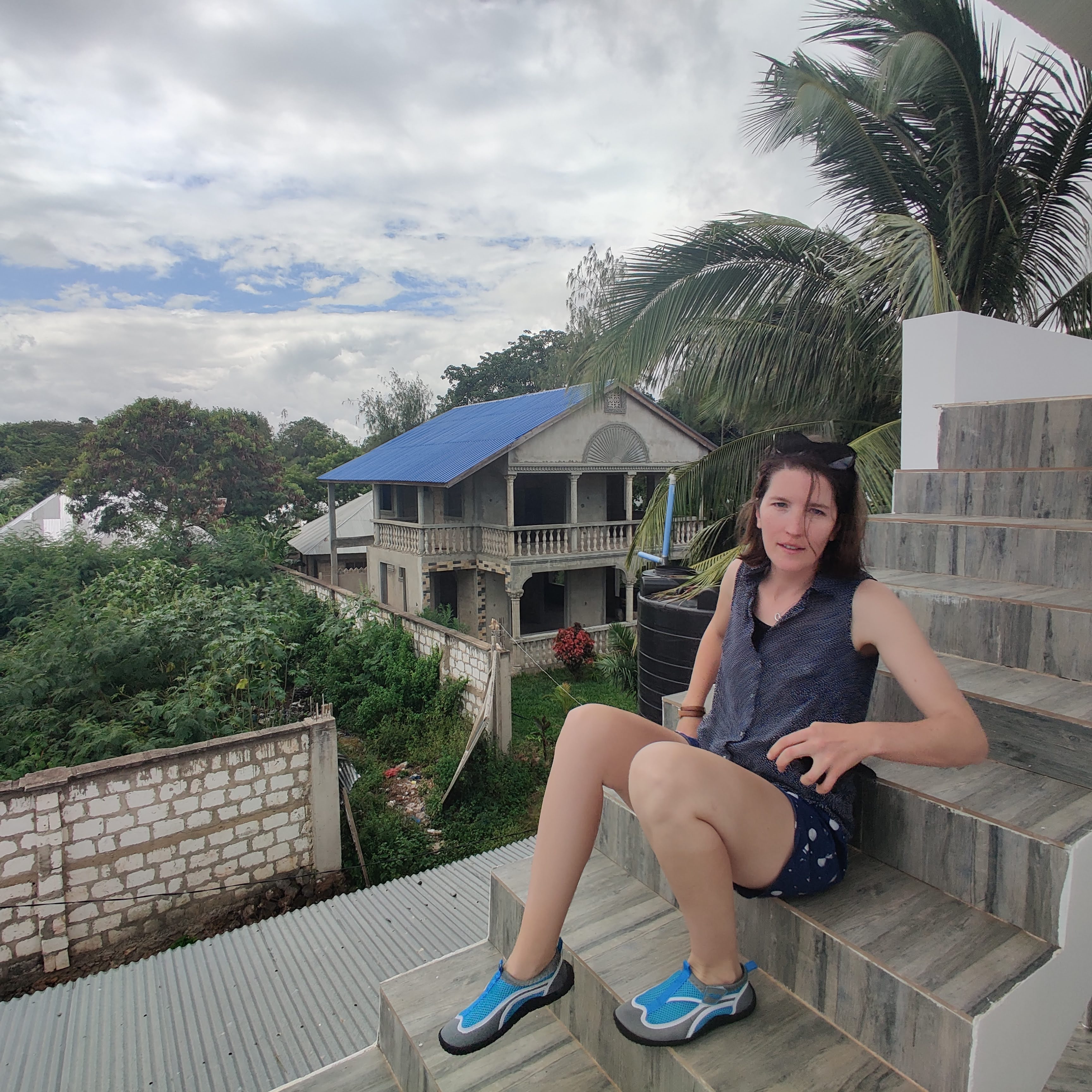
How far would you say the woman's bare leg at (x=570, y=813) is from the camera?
143cm

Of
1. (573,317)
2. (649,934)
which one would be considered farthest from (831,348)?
(573,317)

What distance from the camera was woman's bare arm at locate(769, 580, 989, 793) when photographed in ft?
4.45

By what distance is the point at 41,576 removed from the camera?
10516 millimetres

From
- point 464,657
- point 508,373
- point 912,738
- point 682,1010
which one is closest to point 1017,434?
point 912,738

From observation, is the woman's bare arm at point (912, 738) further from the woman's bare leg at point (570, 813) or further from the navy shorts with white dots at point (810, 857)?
the woman's bare leg at point (570, 813)

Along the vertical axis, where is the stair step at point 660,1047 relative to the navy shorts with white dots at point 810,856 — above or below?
below

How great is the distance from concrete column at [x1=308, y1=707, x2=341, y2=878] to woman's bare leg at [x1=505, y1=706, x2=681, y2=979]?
418cm

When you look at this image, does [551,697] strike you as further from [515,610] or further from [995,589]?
[995,589]

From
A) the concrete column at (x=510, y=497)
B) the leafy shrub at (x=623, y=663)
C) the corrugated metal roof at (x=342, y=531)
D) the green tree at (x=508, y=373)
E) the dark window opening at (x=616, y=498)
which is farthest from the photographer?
the green tree at (x=508, y=373)

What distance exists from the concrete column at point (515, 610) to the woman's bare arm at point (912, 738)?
11836mm

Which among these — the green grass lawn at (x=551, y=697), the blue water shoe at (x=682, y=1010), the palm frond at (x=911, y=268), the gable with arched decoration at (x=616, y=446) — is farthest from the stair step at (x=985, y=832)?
the gable with arched decoration at (x=616, y=446)

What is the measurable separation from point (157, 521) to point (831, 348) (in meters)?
18.0

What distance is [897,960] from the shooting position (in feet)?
4.45

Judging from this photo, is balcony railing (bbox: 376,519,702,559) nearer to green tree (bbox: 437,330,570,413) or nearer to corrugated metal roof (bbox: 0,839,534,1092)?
corrugated metal roof (bbox: 0,839,534,1092)
